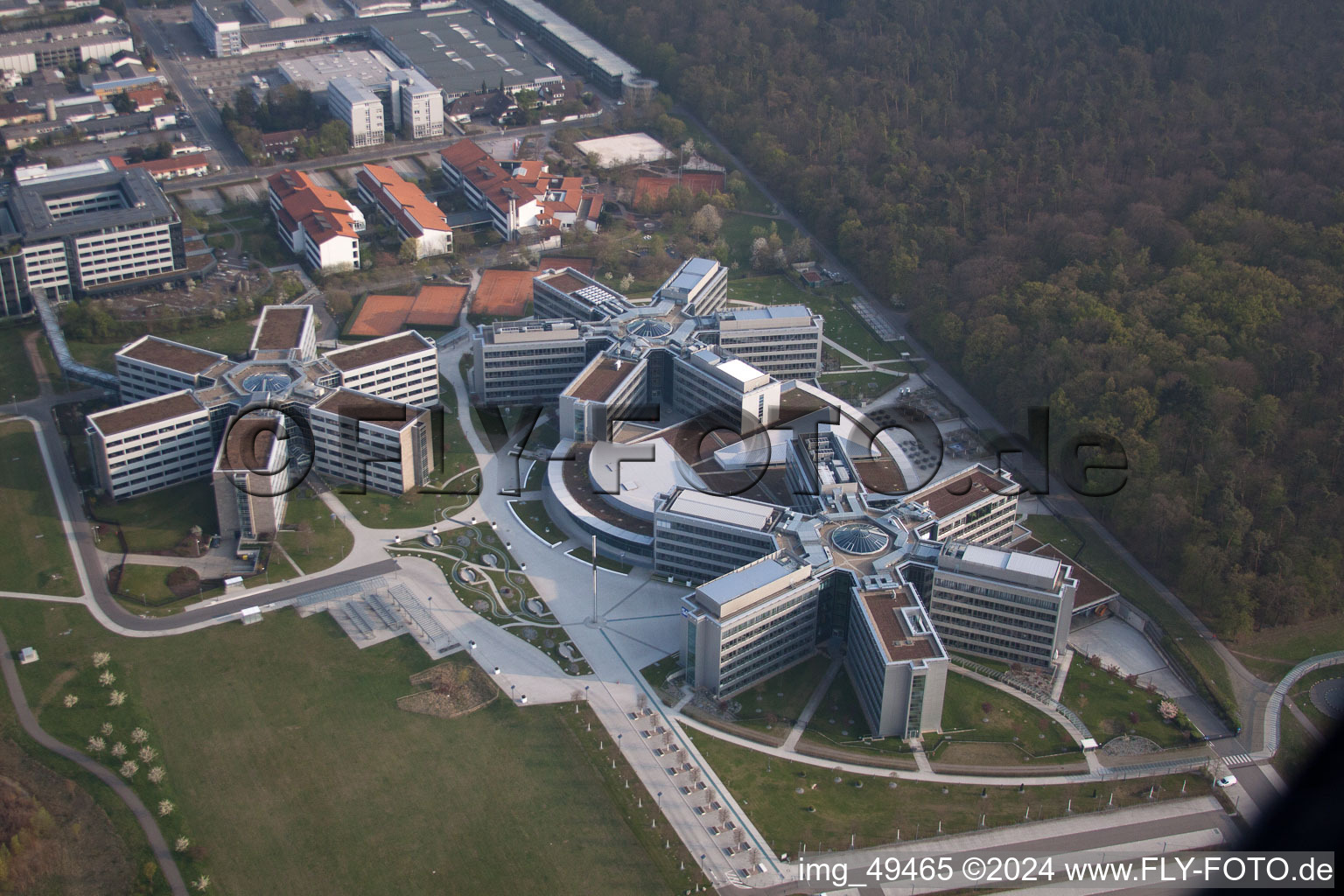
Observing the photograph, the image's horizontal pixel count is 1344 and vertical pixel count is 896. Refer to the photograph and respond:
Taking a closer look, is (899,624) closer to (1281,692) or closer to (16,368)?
(1281,692)

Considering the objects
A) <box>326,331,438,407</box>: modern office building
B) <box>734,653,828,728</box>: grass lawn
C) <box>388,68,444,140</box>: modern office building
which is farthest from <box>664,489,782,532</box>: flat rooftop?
<box>388,68,444,140</box>: modern office building

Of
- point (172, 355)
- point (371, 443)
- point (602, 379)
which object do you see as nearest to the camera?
point (371, 443)

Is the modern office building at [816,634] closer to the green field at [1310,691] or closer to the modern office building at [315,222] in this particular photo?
the green field at [1310,691]

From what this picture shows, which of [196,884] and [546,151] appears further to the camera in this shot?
[546,151]

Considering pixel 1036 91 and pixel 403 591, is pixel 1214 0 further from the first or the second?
pixel 403 591

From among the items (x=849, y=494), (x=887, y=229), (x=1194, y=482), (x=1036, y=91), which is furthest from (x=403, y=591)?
(x=1036, y=91)

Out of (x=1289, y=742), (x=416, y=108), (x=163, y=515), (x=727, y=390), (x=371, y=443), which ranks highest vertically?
(x=416, y=108)

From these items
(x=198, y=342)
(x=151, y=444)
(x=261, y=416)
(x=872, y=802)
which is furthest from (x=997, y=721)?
(x=198, y=342)

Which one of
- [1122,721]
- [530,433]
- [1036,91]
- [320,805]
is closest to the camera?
[320,805]
